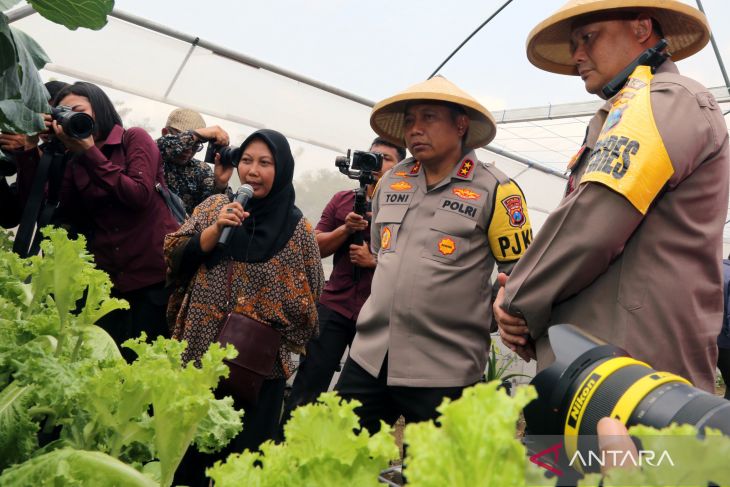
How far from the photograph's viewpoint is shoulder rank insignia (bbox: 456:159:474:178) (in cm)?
251

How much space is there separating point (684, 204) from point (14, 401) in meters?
1.34

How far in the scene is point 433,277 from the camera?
2.37 metres

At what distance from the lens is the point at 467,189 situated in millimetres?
2473

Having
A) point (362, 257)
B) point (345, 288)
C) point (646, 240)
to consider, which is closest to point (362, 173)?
point (362, 257)

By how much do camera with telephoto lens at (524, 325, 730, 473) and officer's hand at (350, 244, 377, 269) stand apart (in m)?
2.37

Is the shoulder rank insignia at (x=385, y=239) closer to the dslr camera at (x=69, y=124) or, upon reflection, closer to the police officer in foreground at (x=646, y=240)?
the police officer in foreground at (x=646, y=240)

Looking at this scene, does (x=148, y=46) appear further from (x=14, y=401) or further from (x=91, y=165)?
(x=14, y=401)

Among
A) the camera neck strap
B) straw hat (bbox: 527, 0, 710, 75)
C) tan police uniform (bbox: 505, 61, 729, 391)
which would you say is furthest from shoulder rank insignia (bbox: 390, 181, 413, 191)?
the camera neck strap

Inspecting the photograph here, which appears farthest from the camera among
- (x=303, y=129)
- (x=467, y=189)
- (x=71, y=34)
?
(x=303, y=129)

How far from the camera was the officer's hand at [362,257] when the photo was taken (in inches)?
131

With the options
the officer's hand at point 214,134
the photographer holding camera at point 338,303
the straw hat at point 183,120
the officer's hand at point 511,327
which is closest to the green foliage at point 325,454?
the officer's hand at point 511,327

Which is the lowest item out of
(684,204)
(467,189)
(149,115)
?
(149,115)

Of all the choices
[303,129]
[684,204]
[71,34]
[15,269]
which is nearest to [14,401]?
[15,269]

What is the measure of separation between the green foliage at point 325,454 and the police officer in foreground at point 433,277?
5.68ft
